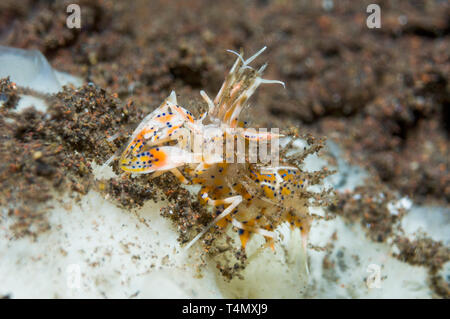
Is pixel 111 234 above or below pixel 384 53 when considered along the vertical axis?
below

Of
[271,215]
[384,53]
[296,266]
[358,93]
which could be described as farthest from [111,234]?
[384,53]

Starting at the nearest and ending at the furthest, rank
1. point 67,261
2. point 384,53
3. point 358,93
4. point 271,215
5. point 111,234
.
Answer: point 67,261 → point 111,234 → point 271,215 → point 358,93 → point 384,53

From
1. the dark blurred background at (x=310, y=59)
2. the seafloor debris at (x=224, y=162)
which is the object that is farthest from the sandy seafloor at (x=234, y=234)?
the seafloor debris at (x=224, y=162)

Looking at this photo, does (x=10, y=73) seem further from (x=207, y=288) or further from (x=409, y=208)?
(x=409, y=208)

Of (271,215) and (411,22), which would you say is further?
(411,22)

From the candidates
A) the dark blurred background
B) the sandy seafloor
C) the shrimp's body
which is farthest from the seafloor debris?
the dark blurred background

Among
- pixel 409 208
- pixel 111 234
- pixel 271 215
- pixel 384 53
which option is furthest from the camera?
pixel 384 53

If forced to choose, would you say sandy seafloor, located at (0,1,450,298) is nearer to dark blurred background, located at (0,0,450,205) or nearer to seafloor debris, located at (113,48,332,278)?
dark blurred background, located at (0,0,450,205)

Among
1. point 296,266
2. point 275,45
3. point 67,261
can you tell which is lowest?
point 296,266
